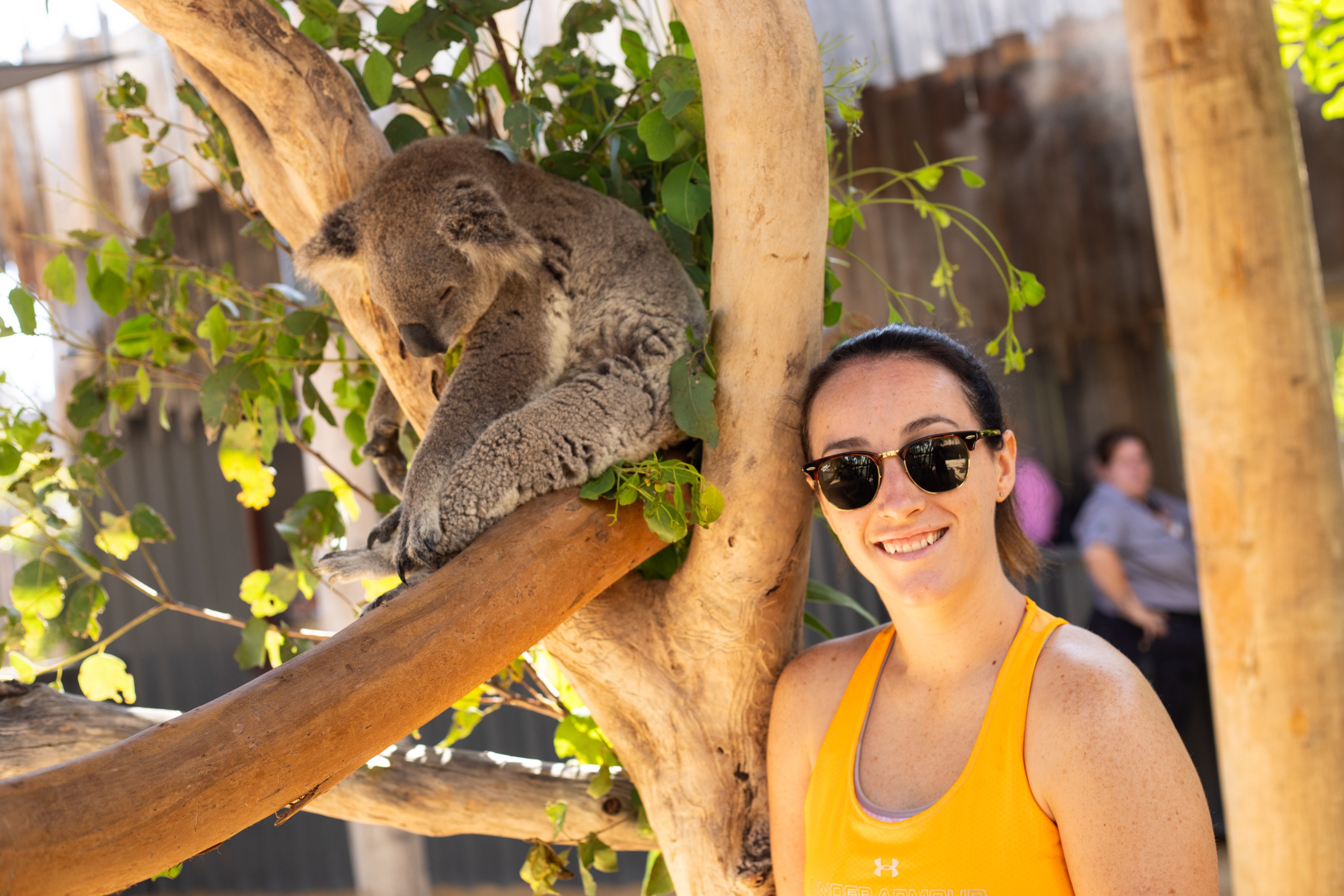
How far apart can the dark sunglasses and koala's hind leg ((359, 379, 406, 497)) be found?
3.03ft

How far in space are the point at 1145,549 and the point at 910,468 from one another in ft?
10.7

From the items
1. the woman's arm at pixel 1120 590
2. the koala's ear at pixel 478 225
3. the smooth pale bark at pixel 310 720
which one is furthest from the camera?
the woman's arm at pixel 1120 590

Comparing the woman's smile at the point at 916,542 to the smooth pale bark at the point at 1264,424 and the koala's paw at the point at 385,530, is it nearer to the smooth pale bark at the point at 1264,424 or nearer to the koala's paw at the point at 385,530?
the koala's paw at the point at 385,530

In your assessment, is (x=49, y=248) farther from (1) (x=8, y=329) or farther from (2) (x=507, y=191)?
(2) (x=507, y=191)

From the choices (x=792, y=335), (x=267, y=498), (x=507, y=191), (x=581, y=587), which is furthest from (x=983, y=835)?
(x=267, y=498)

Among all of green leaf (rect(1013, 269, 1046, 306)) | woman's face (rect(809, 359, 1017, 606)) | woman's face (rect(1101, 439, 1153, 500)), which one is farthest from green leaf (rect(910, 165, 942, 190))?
woman's face (rect(1101, 439, 1153, 500))

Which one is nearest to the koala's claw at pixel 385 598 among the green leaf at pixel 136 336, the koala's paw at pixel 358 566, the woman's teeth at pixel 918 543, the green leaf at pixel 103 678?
the koala's paw at pixel 358 566

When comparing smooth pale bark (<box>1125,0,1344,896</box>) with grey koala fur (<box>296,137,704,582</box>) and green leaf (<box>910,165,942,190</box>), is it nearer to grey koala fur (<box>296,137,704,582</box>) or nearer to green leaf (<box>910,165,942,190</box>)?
green leaf (<box>910,165,942,190</box>)

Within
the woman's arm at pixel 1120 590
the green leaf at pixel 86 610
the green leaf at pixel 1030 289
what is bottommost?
the woman's arm at pixel 1120 590

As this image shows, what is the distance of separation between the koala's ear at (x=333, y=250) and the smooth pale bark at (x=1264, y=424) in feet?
6.06

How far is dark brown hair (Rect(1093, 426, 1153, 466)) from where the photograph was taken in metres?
4.16

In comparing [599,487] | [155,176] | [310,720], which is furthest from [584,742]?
[155,176]

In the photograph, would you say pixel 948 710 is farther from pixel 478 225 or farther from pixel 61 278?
pixel 61 278

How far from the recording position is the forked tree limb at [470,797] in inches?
67.4
